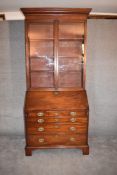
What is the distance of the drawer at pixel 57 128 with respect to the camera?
2998 millimetres

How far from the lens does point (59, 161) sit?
117 inches

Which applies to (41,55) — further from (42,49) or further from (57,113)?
(57,113)

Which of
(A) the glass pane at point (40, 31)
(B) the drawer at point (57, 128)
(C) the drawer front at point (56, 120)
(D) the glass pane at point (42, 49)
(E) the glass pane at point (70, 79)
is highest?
(A) the glass pane at point (40, 31)

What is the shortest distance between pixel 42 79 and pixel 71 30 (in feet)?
2.76

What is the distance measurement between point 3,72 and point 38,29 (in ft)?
3.22

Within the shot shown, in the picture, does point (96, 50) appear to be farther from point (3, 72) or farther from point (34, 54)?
point (3, 72)

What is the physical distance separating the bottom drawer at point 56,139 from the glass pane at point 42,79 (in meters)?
0.75

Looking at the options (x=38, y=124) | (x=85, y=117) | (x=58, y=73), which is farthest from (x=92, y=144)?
(x=58, y=73)

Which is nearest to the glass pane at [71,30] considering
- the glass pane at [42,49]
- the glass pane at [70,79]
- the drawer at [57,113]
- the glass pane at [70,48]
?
the glass pane at [70,48]

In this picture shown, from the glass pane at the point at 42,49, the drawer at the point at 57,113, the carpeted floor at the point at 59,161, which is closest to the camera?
the carpeted floor at the point at 59,161

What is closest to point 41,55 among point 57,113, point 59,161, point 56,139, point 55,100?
point 55,100

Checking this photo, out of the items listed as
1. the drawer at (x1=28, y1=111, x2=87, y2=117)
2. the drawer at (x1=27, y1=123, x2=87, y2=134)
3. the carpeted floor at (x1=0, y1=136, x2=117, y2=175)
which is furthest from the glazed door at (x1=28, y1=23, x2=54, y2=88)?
the carpeted floor at (x1=0, y1=136, x2=117, y2=175)

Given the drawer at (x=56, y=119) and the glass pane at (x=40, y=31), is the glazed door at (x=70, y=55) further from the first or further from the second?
the drawer at (x=56, y=119)

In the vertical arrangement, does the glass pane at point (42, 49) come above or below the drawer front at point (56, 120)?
above
